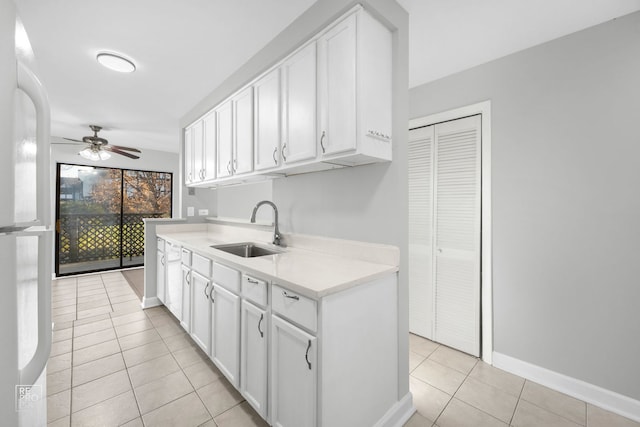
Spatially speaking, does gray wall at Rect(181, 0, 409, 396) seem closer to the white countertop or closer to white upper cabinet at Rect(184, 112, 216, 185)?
the white countertop

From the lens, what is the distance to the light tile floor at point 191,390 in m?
1.57

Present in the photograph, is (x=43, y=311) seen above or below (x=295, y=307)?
above

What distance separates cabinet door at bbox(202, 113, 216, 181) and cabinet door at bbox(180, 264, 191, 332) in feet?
3.39

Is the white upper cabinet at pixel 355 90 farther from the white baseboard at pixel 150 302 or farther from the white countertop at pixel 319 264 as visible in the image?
the white baseboard at pixel 150 302

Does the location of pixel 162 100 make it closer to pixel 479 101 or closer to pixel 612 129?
pixel 479 101

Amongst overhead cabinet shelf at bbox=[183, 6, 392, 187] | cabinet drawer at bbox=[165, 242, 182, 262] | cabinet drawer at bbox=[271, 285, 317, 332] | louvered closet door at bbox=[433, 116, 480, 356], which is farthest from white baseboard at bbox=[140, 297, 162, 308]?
louvered closet door at bbox=[433, 116, 480, 356]

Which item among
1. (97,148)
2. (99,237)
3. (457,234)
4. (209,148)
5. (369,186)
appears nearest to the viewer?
(369,186)

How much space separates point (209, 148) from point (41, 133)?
7.48 ft

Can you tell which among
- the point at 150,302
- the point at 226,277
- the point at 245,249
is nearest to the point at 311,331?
the point at 226,277

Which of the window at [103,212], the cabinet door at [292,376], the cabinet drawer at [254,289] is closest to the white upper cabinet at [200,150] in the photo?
the cabinet drawer at [254,289]

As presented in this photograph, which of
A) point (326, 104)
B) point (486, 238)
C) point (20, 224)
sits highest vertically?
point (326, 104)

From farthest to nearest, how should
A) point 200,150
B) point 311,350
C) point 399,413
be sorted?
point 200,150 → point 399,413 → point 311,350

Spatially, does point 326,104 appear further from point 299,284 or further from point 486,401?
point 486,401

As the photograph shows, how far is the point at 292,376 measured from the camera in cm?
126
